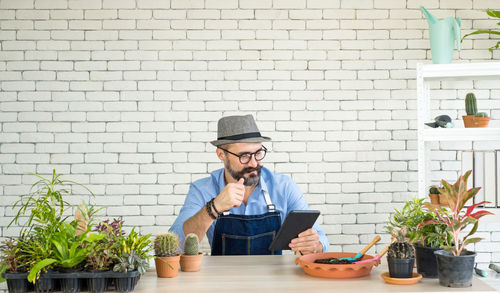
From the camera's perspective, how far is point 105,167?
3996 mm

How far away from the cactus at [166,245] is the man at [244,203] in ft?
2.00

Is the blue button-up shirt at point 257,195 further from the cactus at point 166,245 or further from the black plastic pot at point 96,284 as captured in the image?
the black plastic pot at point 96,284

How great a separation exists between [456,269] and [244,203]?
1.47m

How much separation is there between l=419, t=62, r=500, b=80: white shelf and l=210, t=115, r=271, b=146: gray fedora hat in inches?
55.3

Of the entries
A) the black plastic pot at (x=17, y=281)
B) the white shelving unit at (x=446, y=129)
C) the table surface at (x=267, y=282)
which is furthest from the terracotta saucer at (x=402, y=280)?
the white shelving unit at (x=446, y=129)

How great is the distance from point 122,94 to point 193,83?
0.57 meters

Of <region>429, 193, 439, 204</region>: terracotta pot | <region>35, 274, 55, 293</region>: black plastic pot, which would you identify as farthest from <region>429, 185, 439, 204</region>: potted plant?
<region>35, 274, 55, 293</region>: black plastic pot

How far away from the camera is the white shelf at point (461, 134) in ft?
11.7

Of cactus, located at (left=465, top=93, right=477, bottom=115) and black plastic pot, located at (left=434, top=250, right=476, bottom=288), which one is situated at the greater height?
cactus, located at (left=465, top=93, right=477, bottom=115)

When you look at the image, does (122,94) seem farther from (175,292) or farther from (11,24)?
(175,292)

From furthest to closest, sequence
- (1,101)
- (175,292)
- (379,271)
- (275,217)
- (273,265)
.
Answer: (1,101) → (275,217) → (273,265) → (379,271) → (175,292)

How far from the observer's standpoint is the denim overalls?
2.94 meters

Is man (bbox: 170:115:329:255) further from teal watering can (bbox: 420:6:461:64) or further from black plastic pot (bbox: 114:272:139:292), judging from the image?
teal watering can (bbox: 420:6:461:64)

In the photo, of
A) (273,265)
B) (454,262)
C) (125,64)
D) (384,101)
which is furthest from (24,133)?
(454,262)
